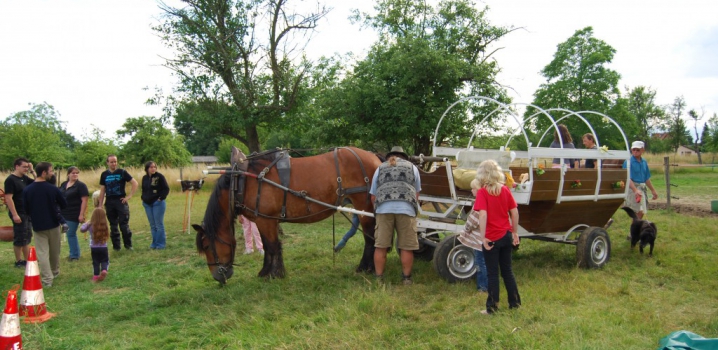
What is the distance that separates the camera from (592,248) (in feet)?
19.5

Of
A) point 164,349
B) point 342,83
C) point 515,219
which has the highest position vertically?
point 342,83

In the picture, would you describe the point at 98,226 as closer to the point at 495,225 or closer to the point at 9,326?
the point at 9,326

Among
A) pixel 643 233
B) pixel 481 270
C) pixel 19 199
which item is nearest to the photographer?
pixel 481 270

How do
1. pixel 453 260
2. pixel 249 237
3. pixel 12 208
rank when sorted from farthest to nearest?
pixel 249 237, pixel 12 208, pixel 453 260

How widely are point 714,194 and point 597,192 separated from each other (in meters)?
11.9

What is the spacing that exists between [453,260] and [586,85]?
25.7 meters

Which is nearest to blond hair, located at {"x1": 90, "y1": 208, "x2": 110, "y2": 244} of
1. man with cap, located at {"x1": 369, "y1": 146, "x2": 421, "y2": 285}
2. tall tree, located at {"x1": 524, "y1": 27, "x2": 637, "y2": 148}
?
man with cap, located at {"x1": 369, "y1": 146, "x2": 421, "y2": 285}

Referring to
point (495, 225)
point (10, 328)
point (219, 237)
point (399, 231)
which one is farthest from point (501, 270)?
point (10, 328)

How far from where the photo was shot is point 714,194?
14.7 metres

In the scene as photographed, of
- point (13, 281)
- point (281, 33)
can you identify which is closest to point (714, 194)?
point (281, 33)

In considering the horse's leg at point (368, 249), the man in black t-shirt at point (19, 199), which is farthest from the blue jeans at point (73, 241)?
the horse's leg at point (368, 249)

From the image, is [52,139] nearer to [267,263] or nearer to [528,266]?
[267,263]

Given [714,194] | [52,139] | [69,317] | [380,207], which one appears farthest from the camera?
[52,139]

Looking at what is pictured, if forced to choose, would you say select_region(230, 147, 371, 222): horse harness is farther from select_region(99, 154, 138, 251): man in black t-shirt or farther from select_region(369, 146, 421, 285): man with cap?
select_region(99, 154, 138, 251): man in black t-shirt
